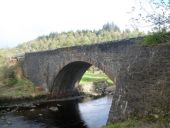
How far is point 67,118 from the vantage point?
37125 mm

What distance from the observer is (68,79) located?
53.0 m

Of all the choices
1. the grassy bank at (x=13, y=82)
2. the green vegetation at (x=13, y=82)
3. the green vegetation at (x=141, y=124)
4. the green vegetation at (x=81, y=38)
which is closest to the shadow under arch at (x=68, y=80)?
the grassy bank at (x=13, y=82)

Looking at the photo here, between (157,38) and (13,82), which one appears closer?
(157,38)

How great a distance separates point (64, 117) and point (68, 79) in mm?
15574

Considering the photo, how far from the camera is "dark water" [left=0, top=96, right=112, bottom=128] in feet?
111

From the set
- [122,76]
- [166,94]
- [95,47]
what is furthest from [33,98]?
[166,94]

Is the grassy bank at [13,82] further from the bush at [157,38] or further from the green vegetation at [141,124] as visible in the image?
the green vegetation at [141,124]

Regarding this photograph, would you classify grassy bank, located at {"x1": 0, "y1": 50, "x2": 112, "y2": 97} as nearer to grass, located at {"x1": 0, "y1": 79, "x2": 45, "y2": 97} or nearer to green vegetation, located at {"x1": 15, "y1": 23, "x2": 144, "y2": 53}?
grass, located at {"x1": 0, "y1": 79, "x2": 45, "y2": 97}

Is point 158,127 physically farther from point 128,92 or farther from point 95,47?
point 95,47

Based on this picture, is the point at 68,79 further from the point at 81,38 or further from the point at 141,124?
the point at 81,38

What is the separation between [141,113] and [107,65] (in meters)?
18.2

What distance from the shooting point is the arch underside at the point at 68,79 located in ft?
164

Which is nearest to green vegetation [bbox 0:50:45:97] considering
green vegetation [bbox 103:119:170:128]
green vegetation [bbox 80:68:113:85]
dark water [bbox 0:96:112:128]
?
dark water [bbox 0:96:112:128]

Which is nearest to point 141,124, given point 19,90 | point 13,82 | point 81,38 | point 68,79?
point 68,79
